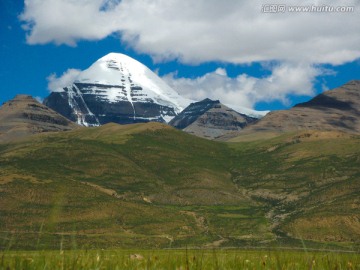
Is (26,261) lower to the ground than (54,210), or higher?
lower

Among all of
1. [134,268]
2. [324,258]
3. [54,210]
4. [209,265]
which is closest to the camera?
[54,210]

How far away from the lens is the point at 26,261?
8594mm

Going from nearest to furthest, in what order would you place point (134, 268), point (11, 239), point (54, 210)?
point (54, 210)
point (11, 239)
point (134, 268)

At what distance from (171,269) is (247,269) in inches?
52.0

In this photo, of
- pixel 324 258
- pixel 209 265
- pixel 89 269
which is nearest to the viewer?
pixel 89 269

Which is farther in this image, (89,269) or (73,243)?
(89,269)

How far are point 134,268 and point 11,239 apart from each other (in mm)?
→ 2279

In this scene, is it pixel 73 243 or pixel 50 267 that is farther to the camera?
pixel 50 267

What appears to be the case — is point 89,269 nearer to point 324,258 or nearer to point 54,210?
point 54,210

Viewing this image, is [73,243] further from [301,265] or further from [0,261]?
[301,265]

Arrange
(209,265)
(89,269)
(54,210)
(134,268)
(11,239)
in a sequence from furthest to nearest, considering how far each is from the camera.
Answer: (209,265), (134,268), (89,269), (11,239), (54,210)

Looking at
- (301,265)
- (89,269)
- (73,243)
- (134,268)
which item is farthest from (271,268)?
(73,243)

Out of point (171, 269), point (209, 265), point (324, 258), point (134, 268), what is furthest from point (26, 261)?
point (324, 258)

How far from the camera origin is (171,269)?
9.11 metres
